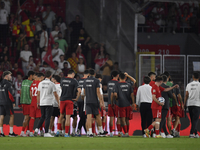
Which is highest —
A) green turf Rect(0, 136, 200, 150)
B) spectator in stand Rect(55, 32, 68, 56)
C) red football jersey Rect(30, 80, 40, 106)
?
spectator in stand Rect(55, 32, 68, 56)

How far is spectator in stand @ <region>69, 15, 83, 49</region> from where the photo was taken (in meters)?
19.9

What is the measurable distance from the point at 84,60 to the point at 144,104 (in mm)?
6808

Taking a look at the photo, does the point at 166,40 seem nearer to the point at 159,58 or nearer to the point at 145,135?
the point at 159,58

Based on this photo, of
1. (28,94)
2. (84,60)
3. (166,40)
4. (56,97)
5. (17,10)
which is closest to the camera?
(56,97)

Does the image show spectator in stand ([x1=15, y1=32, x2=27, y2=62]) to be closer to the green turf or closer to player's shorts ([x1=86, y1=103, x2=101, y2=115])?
player's shorts ([x1=86, y1=103, x2=101, y2=115])

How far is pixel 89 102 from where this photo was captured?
479 inches

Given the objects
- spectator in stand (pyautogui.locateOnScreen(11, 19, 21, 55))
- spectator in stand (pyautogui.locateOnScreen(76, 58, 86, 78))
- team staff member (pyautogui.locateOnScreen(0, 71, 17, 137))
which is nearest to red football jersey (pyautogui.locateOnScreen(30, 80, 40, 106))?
team staff member (pyautogui.locateOnScreen(0, 71, 17, 137))

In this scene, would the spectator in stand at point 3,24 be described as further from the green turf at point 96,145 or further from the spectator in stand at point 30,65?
the green turf at point 96,145

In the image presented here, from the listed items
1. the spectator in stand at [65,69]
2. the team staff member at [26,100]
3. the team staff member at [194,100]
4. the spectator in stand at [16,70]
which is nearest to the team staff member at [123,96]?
the team staff member at [194,100]

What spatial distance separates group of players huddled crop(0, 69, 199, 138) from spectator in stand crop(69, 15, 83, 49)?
6.26 meters

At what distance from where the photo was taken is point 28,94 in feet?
43.9

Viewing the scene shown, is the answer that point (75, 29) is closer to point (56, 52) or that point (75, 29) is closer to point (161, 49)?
point (56, 52)

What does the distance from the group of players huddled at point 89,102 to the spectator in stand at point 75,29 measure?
246 inches

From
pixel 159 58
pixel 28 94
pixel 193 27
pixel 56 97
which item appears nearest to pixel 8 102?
pixel 28 94
